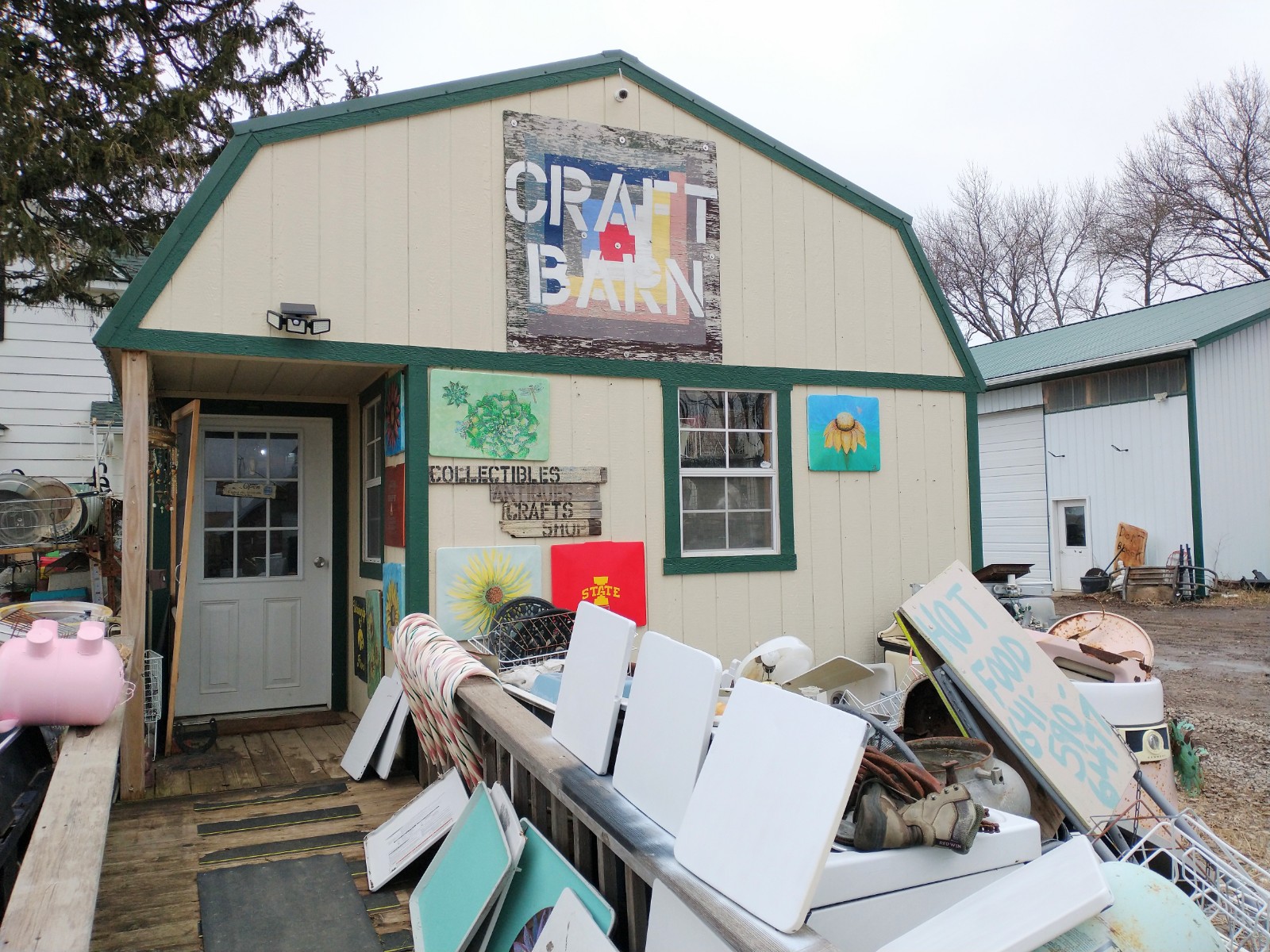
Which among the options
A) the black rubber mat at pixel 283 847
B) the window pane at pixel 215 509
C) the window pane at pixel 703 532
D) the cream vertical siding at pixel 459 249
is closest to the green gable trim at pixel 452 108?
the cream vertical siding at pixel 459 249

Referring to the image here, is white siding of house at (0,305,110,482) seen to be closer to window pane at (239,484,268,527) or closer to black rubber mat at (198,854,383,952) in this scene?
window pane at (239,484,268,527)

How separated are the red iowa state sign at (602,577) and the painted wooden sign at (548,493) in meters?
0.28

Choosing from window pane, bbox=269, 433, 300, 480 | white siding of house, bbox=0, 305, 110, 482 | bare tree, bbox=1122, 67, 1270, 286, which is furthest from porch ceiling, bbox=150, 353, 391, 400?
bare tree, bbox=1122, 67, 1270, 286

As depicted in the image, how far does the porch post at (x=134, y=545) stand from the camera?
15.4ft

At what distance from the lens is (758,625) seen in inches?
238

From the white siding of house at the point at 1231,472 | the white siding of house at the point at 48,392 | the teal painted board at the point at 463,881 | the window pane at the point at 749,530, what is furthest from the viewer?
the white siding of house at the point at 1231,472

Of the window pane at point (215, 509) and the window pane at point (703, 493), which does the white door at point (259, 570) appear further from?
the window pane at point (703, 493)

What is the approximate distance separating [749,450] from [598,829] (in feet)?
13.6

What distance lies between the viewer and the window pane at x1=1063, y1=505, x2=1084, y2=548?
16047 mm

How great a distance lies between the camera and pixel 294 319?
4.90m

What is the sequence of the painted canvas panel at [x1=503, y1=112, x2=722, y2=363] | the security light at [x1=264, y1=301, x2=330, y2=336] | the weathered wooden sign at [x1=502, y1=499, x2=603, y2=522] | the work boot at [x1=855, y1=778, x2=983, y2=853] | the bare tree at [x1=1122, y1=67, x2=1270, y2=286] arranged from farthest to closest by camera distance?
the bare tree at [x1=1122, y1=67, x2=1270, y2=286], the painted canvas panel at [x1=503, y1=112, x2=722, y2=363], the weathered wooden sign at [x1=502, y1=499, x2=603, y2=522], the security light at [x1=264, y1=301, x2=330, y2=336], the work boot at [x1=855, y1=778, x2=983, y2=853]

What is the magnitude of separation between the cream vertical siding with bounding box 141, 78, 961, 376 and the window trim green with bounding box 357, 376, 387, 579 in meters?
0.91

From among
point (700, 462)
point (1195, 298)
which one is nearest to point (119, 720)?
point (700, 462)

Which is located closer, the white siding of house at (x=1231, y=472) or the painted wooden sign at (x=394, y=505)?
the painted wooden sign at (x=394, y=505)
